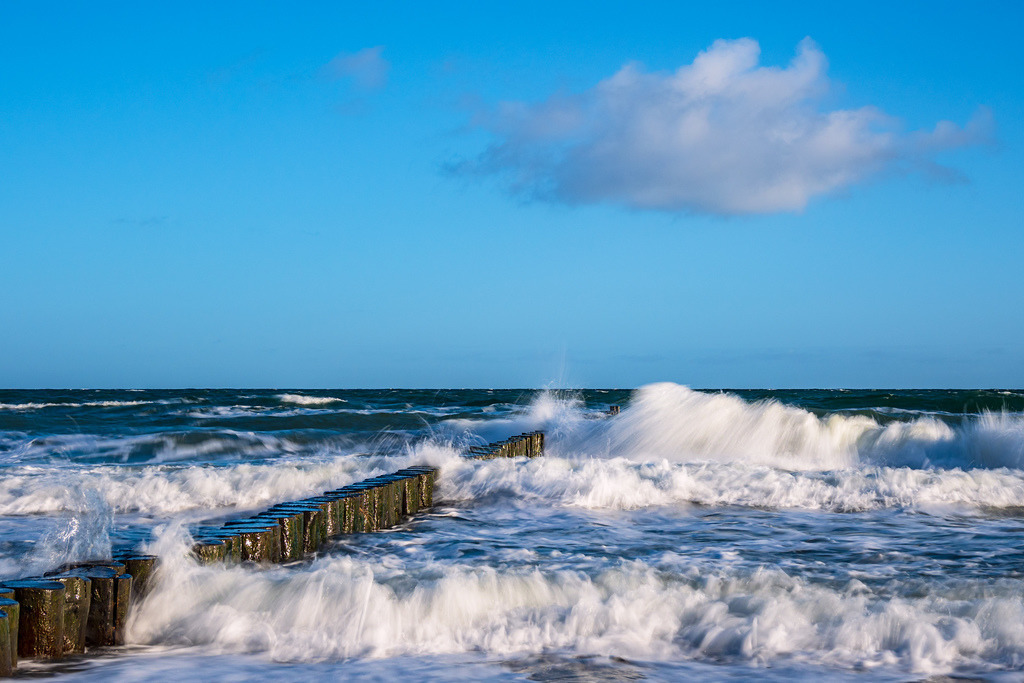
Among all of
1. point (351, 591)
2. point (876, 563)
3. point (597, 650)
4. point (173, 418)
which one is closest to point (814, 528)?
point (876, 563)

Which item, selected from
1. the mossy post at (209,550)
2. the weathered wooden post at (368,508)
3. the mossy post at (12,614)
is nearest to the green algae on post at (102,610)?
the mossy post at (12,614)

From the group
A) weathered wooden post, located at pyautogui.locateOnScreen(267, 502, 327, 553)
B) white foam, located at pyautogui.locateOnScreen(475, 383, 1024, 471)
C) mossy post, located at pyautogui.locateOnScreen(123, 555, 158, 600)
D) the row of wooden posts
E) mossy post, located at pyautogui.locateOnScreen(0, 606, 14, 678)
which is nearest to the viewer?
mossy post, located at pyautogui.locateOnScreen(0, 606, 14, 678)

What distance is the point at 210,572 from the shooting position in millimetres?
4316

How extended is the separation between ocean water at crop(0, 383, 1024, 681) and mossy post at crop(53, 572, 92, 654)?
0.12m

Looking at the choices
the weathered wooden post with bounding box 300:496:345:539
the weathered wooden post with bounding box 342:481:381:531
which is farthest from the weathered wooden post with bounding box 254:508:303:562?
the weathered wooden post with bounding box 342:481:381:531

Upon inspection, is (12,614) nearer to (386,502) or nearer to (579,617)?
(579,617)

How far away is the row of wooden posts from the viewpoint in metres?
3.39

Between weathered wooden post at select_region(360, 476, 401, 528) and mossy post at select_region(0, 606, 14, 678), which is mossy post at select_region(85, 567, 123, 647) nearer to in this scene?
mossy post at select_region(0, 606, 14, 678)

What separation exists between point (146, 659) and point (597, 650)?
187cm

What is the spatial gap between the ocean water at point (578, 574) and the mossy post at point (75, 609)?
0.12m

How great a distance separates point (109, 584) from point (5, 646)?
546 millimetres

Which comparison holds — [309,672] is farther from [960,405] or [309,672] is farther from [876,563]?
[960,405]

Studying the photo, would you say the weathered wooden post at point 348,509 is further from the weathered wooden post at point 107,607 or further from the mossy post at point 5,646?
the mossy post at point 5,646

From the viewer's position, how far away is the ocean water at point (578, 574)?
3.57 m
